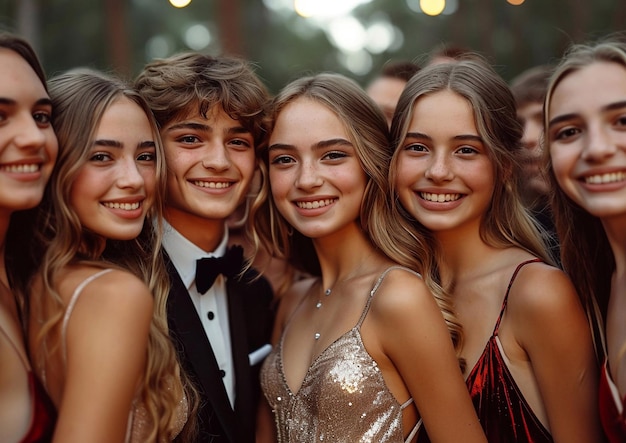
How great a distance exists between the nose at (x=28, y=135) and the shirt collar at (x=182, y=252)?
1.07m

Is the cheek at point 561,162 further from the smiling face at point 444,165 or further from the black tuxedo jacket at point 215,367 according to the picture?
the black tuxedo jacket at point 215,367

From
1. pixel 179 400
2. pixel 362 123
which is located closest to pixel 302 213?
pixel 362 123

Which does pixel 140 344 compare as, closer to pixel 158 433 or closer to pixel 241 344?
pixel 158 433

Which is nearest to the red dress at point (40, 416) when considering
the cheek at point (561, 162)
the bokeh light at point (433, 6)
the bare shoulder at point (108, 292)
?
the bare shoulder at point (108, 292)

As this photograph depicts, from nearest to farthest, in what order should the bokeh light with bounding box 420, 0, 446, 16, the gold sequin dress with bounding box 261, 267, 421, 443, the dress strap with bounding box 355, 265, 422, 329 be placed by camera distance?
the gold sequin dress with bounding box 261, 267, 421, 443 → the dress strap with bounding box 355, 265, 422, 329 → the bokeh light with bounding box 420, 0, 446, 16

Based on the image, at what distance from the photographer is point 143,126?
3.08 meters

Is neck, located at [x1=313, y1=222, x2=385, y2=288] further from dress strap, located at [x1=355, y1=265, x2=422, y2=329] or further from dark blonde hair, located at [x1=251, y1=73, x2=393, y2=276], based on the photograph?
dress strap, located at [x1=355, y1=265, x2=422, y2=329]

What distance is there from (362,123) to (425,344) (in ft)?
3.63

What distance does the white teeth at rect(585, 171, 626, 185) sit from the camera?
261 cm

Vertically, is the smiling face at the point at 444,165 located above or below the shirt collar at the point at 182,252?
above

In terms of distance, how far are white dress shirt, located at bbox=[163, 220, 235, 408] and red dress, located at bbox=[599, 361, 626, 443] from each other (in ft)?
5.51

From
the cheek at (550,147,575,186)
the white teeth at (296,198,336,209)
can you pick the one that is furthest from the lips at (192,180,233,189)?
the cheek at (550,147,575,186)

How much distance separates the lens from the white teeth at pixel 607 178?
2.61m

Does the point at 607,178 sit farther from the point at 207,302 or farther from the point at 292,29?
the point at 292,29
